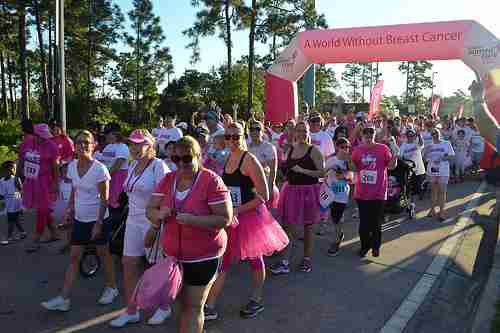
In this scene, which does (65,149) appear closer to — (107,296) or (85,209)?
(85,209)

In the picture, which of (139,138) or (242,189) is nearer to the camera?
(139,138)

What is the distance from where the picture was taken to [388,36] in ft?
45.1

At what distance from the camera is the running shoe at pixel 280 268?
5738mm

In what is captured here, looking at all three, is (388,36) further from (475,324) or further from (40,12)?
(40,12)

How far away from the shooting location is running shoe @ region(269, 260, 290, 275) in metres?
5.74

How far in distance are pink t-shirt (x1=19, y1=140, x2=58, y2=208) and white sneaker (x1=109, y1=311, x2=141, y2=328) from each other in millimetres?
3276

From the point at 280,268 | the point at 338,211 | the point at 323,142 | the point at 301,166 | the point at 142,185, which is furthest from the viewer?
the point at 323,142

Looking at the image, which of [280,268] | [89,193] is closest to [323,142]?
[280,268]

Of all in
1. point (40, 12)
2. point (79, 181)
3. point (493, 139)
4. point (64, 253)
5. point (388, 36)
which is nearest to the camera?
point (493, 139)

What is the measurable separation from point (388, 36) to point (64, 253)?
36.2 feet

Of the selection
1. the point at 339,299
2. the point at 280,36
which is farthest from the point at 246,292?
the point at 280,36

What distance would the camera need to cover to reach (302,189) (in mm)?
5719

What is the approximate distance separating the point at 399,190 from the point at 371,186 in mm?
2869

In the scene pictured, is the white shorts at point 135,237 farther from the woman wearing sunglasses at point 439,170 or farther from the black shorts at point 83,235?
the woman wearing sunglasses at point 439,170
